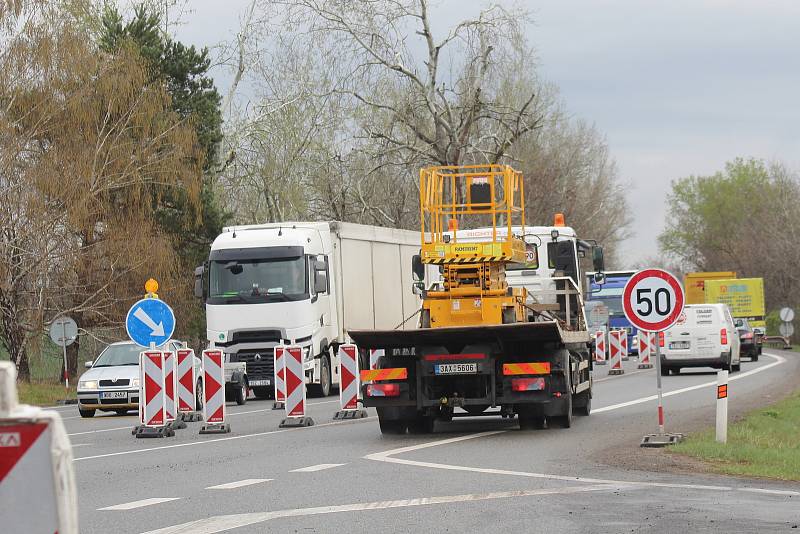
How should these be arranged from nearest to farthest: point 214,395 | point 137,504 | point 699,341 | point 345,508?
point 345,508 → point 137,504 → point 214,395 → point 699,341

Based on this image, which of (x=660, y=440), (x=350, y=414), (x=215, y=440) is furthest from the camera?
(x=350, y=414)

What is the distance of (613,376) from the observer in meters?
39.6

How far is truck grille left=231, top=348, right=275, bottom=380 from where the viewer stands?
3250 cm

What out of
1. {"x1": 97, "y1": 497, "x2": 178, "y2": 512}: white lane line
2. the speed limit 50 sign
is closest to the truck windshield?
the speed limit 50 sign

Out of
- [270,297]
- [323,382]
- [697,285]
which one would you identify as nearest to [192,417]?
[270,297]

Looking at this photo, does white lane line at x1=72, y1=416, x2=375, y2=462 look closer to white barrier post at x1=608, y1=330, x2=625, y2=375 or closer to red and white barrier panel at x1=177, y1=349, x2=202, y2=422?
red and white barrier panel at x1=177, y1=349, x2=202, y2=422

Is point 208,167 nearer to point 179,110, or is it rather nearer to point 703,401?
point 179,110

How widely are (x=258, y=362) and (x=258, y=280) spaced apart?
192cm

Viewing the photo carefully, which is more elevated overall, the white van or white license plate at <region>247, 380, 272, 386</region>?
the white van

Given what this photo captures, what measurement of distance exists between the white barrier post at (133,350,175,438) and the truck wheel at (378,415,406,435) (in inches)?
139

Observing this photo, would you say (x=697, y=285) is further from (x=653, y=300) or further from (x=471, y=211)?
(x=653, y=300)

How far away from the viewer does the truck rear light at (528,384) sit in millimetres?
18062

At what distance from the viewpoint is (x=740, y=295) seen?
253 ft

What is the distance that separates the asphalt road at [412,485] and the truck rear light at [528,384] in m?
0.63
